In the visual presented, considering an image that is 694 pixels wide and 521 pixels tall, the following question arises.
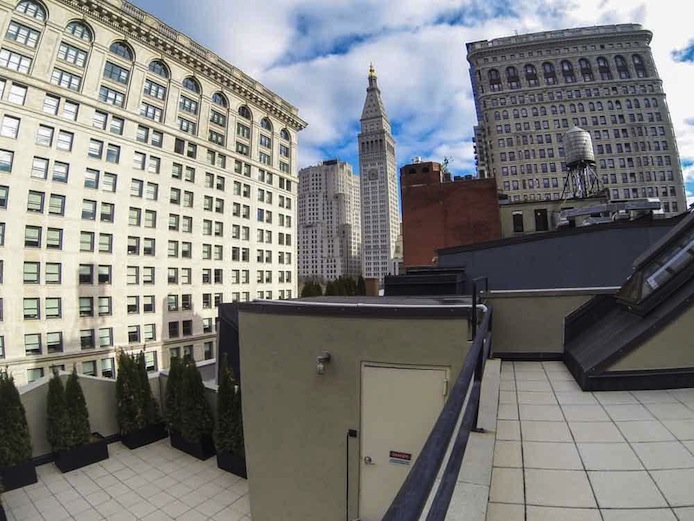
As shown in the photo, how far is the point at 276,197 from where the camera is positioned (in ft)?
178

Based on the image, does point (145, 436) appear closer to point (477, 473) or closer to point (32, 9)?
point (477, 473)

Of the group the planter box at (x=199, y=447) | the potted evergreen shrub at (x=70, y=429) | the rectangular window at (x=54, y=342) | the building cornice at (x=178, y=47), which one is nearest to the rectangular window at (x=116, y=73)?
the building cornice at (x=178, y=47)

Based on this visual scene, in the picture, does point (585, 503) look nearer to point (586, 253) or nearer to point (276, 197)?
point (586, 253)

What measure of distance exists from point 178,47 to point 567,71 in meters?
81.1

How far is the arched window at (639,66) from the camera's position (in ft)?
250

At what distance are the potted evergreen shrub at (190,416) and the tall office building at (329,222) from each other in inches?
5873

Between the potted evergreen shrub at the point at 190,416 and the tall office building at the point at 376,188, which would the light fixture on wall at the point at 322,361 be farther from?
the tall office building at the point at 376,188

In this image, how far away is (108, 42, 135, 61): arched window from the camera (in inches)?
1449

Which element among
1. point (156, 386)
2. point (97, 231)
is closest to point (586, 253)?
point (156, 386)

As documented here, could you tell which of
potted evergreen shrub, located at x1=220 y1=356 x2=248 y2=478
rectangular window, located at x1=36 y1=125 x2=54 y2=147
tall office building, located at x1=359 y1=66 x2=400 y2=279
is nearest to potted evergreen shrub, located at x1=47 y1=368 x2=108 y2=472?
potted evergreen shrub, located at x1=220 y1=356 x2=248 y2=478

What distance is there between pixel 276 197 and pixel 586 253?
150ft

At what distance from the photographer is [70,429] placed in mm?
13625

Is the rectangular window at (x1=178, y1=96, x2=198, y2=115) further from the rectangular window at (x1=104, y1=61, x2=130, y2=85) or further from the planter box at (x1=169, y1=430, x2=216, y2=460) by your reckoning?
the planter box at (x1=169, y1=430, x2=216, y2=460)

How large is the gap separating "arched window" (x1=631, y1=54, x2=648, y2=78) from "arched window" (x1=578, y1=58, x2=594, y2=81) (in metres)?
9.69
